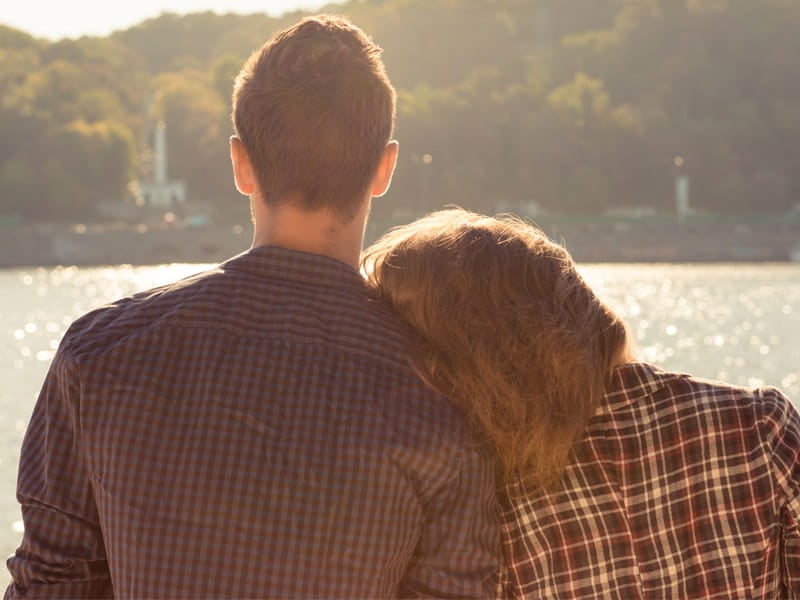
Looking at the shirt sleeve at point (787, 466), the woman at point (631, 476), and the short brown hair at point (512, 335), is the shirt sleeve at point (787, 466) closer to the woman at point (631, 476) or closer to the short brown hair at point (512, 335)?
the woman at point (631, 476)

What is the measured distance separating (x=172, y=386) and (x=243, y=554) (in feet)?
0.69

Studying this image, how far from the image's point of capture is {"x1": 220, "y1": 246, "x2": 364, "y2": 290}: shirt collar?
69.6 inches

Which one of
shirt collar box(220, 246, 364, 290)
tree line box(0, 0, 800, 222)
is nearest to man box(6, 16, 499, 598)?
shirt collar box(220, 246, 364, 290)

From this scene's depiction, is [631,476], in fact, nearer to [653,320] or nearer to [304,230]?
[304,230]

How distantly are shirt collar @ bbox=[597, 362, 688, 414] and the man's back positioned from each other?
21 cm

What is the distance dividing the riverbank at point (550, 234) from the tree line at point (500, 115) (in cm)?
470

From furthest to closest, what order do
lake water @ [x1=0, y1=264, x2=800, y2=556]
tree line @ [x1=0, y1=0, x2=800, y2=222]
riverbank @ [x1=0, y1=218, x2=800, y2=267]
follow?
tree line @ [x1=0, y1=0, x2=800, y2=222] < riverbank @ [x1=0, y1=218, x2=800, y2=267] < lake water @ [x1=0, y1=264, x2=800, y2=556]

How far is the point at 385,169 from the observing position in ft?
5.93

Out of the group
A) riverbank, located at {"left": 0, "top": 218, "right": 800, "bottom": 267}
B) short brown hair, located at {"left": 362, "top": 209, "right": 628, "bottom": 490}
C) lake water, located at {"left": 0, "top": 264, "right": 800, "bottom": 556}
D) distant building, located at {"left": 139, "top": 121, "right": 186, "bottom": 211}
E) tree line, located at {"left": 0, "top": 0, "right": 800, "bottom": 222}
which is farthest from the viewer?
tree line, located at {"left": 0, "top": 0, "right": 800, "bottom": 222}

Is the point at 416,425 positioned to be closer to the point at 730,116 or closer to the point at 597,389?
the point at 597,389

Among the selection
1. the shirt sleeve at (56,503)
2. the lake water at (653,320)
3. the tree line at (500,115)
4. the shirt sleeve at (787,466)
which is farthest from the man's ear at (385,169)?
the tree line at (500,115)

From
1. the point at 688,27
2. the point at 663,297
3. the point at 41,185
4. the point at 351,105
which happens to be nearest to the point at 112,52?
the point at 41,185

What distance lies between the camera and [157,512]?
66.2 inches

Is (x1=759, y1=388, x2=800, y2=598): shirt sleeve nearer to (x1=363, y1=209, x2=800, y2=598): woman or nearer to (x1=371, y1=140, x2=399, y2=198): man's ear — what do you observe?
(x1=363, y1=209, x2=800, y2=598): woman
